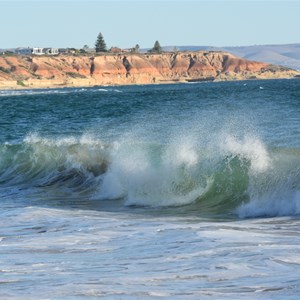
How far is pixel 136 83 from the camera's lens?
653 feet

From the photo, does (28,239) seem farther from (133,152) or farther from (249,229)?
(133,152)

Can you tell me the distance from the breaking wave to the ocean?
0.03m

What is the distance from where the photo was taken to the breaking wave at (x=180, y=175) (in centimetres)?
1362

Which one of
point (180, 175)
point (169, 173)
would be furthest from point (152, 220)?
point (169, 173)

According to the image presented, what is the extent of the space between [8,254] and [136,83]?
189789 mm

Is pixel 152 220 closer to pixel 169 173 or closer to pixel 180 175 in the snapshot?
pixel 180 175

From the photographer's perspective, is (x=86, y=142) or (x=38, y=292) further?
(x=86, y=142)

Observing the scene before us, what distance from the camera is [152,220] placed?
12703 millimetres

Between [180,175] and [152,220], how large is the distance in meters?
3.61

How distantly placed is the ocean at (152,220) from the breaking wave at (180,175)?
0.11 ft

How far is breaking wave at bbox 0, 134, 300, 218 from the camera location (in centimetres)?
1362

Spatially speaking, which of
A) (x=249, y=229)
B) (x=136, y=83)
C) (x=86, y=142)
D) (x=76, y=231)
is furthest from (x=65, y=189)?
(x=136, y=83)

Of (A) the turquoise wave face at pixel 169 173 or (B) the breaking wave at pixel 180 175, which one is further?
(A) the turquoise wave face at pixel 169 173

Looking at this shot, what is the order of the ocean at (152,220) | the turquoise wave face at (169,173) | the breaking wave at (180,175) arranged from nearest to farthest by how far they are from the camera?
the ocean at (152,220), the breaking wave at (180,175), the turquoise wave face at (169,173)
